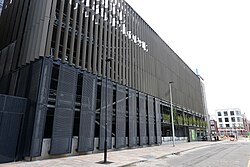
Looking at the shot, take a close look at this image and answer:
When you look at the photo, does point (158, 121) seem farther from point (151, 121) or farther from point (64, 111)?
point (64, 111)

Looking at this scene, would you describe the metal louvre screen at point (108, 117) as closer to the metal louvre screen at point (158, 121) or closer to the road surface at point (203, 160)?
the road surface at point (203, 160)

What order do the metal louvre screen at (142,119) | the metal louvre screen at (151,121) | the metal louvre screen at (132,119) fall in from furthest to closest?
the metal louvre screen at (151,121), the metal louvre screen at (142,119), the metal louvre screen at (132,119)

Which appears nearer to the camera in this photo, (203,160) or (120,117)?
(203,160)

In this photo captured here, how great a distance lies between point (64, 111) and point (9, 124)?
419 centimetres

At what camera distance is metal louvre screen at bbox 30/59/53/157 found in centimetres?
1360

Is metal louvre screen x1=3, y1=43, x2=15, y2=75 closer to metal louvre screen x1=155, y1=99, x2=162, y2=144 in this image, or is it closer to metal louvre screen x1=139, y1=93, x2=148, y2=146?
metal louvre screen x1=139, y1=93, x2=148, y2=146

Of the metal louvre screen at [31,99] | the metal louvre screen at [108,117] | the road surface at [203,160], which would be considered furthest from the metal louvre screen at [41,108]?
the road surface at [203,160]

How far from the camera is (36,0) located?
1919 cm

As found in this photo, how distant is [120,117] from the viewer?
22.9m

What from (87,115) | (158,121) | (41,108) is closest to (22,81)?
(41,108)

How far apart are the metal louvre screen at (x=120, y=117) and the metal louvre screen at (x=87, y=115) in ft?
13.7

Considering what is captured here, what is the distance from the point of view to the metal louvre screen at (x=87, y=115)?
686 inches

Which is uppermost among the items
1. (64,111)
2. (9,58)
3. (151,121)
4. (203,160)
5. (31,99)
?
(9,58)

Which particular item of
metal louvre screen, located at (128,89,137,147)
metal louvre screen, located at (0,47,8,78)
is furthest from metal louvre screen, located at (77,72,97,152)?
metal louvre screen, located at (0,47,8,78)
